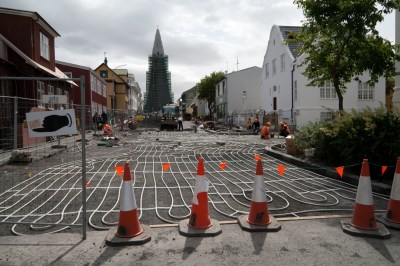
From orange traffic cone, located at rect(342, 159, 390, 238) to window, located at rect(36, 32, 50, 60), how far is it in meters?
20.6

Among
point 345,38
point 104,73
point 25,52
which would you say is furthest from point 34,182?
point 104,73

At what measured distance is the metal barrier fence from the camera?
4745 millimetres

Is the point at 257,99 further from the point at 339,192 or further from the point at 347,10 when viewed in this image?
the point at 339,192

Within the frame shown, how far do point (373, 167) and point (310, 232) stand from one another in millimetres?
3629

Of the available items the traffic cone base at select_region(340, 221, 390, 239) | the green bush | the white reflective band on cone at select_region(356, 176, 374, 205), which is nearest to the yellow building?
the green bush

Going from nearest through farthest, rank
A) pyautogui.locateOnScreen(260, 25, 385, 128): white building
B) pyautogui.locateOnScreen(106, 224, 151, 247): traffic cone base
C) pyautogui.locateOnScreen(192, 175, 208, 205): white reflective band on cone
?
pyautogui.locateOnScreen(106, 224, 151, 247): traffic cone base → pyautogui.locateOnScreen(192, 175, 208, 205): white reflective band on cone → pyautogui.locateOnScreen(260, 25, 385, 128): white building

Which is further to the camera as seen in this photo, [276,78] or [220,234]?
[276,78]

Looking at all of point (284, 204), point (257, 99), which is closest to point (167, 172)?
point (284, 204)

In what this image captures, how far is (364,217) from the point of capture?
15.2 ft

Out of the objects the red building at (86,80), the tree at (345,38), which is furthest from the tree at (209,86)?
the tree at (345,38)

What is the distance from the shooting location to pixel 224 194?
6586mm

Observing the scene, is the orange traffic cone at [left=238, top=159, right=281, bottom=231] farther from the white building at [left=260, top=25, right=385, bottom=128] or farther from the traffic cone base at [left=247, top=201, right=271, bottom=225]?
the white building at [left=260, top=25, right=385, bottom=128]

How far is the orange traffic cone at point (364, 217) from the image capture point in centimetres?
450

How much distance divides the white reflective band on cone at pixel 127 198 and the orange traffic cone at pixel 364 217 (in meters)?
2.94
